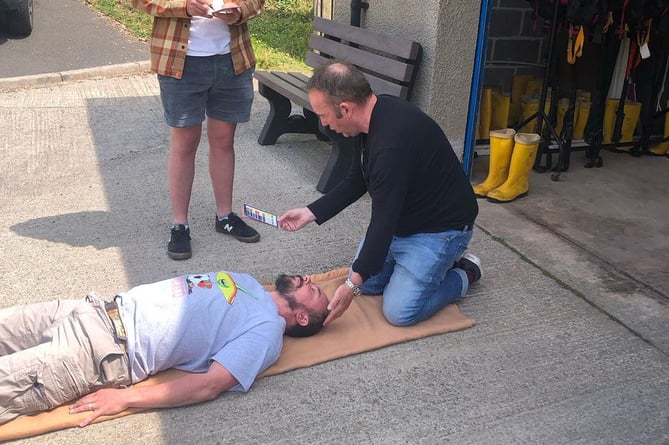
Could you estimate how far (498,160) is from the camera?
183 inches

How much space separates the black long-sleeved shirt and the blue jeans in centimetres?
6

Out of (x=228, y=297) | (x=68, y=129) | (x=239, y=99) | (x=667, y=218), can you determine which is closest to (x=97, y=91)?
(x=68, y=129)

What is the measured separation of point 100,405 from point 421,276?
148 centimetres

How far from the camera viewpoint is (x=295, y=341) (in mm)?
2939

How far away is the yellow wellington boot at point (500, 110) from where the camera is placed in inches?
220

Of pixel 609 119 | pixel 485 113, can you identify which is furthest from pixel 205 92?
pixel 609 119

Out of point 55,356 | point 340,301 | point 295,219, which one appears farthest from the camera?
point 295,219

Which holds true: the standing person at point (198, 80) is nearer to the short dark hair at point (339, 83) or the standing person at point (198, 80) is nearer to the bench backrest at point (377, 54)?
the bench backrest at point (377, 54)

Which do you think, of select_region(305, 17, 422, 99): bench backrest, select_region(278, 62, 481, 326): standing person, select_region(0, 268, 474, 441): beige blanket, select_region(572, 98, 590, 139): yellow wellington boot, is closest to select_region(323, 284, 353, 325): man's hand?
select_region(278, 62, 481, 326): standing person

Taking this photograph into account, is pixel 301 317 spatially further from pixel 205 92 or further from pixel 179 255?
pixel 205 92

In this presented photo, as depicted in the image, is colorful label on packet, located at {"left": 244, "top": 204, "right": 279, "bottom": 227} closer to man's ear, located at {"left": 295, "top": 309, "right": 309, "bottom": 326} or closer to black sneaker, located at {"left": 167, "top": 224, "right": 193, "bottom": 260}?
man's ear, located at {"left": 295, "top": 309, "right": 309, "bottom": 326}

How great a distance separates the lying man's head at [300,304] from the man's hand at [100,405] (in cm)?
74

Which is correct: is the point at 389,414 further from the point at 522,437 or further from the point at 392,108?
the point at 392,108

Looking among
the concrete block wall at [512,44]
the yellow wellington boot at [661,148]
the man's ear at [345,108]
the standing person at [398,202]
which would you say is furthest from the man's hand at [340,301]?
the yellow wellington boot at [661,148]
